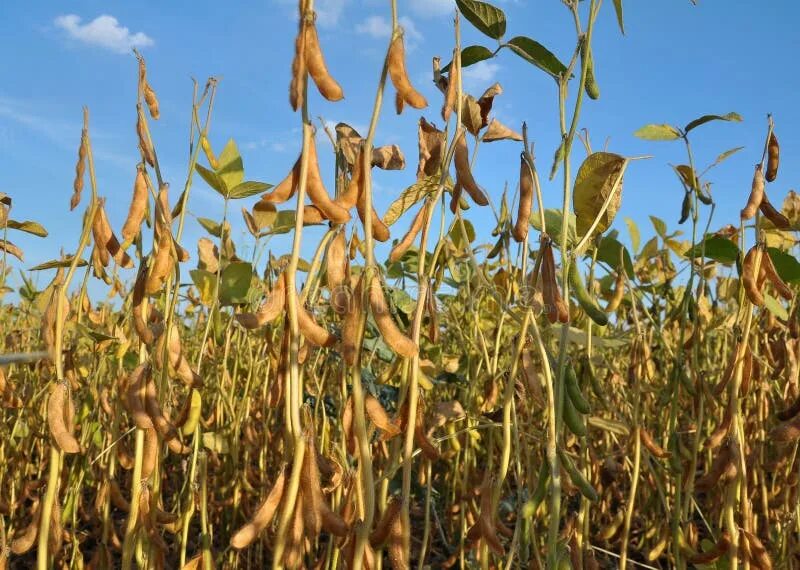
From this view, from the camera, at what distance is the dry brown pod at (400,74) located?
0.53m

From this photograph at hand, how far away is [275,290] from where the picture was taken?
20.3 inches

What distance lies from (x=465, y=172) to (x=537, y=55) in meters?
0.16

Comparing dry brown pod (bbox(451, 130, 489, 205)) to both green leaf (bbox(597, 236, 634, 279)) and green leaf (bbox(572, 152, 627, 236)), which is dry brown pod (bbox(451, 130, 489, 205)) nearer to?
green leaf (bbox(572, 152, 627, 236))

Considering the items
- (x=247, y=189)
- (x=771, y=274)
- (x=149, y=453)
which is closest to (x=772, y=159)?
(x=771, y=274)

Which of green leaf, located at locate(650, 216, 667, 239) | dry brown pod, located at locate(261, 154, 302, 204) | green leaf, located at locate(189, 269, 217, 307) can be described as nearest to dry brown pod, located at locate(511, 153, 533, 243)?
dry brown pod, located at locate(261, 154, 302, 204)

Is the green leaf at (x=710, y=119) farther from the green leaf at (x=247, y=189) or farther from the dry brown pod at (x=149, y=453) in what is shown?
the dry brown pod at (x=149, y=453)

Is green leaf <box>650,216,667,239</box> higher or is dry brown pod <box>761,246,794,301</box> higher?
green leaf <box>650,216,667,239</box>

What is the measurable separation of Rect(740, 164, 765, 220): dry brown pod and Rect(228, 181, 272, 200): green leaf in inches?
25.9

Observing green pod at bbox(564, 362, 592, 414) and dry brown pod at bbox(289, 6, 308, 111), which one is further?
green pod at bbox(564, 362, 592, 414)

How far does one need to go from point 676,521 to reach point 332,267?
27.3 inches

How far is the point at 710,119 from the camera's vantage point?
1.02 m

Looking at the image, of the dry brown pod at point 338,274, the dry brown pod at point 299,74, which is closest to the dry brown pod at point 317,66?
the dry brown pod at point 299,74

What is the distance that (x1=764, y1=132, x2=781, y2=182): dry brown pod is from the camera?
911 mm

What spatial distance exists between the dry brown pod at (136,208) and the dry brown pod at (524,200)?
1.23ft
